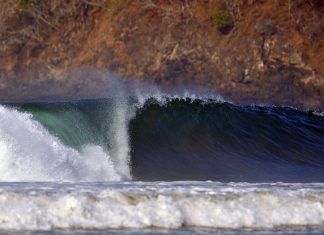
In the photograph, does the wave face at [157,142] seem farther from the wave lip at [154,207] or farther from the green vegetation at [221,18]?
the green vegetation at [221,18]

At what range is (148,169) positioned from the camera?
547 inches

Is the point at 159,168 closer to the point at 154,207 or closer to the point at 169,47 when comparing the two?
the point at 154,207

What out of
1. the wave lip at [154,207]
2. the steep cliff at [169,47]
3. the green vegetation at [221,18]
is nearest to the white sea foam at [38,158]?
the wave lip at [154,207]

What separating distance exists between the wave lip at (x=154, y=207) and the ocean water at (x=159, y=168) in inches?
0.4

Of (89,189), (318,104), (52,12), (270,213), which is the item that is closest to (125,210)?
(89,189)

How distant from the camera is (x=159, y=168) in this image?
46.7 ft

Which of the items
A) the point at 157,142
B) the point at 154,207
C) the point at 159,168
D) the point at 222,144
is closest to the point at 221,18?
the point at 222,144

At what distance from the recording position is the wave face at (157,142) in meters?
11.4

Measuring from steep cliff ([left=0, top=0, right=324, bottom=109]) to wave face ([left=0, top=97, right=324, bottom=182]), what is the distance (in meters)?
12.7

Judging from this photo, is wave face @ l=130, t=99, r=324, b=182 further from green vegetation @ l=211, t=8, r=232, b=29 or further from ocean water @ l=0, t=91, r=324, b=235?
green vegetation @ l=211, t=8, r=232, b=29

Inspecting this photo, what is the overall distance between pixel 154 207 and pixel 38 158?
3.85m

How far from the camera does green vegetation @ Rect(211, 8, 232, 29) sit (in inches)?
1347

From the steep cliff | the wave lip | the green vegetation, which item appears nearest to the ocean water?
the wave lip

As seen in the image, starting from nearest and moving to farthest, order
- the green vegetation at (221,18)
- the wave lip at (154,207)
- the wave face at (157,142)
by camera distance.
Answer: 1. the wave lip at (154,207)
2. the wave face at (157,142)
3. the green vegetation at (221,18)
